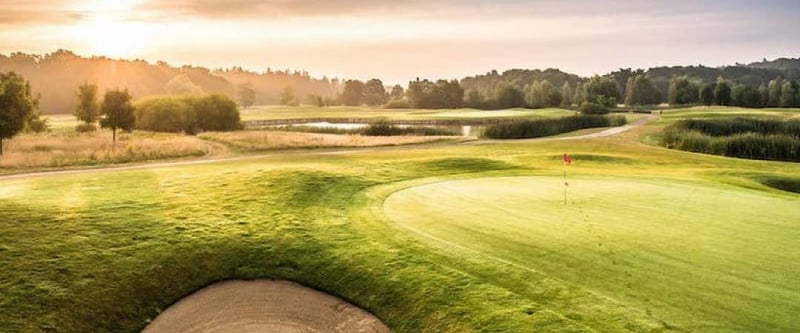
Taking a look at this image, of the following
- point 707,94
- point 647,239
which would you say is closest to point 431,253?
point 647,239

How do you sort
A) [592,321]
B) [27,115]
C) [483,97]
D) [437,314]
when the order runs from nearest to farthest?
[592,321], [437,314], [27,115], [483,97]

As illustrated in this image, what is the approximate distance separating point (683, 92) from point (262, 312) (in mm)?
143607

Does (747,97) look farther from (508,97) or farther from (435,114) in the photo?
(435,114)

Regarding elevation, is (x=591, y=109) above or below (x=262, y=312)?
above

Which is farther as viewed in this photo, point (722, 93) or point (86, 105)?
point (722, 93)

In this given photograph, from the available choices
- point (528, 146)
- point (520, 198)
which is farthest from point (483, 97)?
point (520, 198)

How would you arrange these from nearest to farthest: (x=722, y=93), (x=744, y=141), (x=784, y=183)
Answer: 1. (x=784, y=183)
2. (x=744, y=141)
3. (x=722, y=93)

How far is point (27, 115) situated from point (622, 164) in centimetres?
3883

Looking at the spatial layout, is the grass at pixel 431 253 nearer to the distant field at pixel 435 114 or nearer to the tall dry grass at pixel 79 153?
the tall dry grass at pixel 79 153

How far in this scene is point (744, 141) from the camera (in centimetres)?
4575

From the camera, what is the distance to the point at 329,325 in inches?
370

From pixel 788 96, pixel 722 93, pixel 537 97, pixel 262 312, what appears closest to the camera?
pixel 262 312

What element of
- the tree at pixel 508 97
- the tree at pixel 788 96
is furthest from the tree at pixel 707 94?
the tree at pixel 508 97

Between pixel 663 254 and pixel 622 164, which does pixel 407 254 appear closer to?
pixel 663 254
